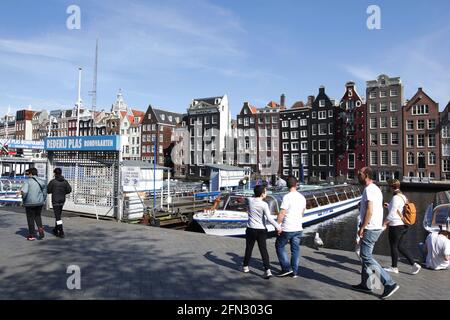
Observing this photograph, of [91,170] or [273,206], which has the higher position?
[91,170]

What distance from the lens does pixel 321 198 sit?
88.7ft

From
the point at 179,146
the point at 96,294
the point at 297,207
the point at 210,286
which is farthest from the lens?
the point at 179,146

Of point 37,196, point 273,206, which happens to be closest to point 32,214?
point 37,196

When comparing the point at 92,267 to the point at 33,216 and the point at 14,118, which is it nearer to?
the point at 33,216

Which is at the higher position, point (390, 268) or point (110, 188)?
point (110, 188)

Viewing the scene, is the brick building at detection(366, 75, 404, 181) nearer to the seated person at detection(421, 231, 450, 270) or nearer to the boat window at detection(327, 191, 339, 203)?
the boat window at detection(327, 191, 339, 203)

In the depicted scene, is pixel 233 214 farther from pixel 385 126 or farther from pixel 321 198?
pixel 385 126

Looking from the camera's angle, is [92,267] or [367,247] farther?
[92,267]

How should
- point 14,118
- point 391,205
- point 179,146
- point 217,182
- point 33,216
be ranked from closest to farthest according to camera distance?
point 391,205 < point 33,216 < point 217,182 < point 179,146 < point 14,118

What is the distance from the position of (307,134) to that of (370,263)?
68.4 metres

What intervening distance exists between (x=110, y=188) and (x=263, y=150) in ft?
208

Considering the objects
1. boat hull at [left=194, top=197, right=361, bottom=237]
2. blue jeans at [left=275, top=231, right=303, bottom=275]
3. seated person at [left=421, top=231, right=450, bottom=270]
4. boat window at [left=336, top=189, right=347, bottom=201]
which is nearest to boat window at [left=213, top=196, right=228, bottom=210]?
boat hull at [left=194, top=197, right=361, bottom=237]

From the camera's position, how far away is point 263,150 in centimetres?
7894

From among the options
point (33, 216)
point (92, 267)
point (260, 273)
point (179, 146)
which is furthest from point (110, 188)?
point (179, 146)
